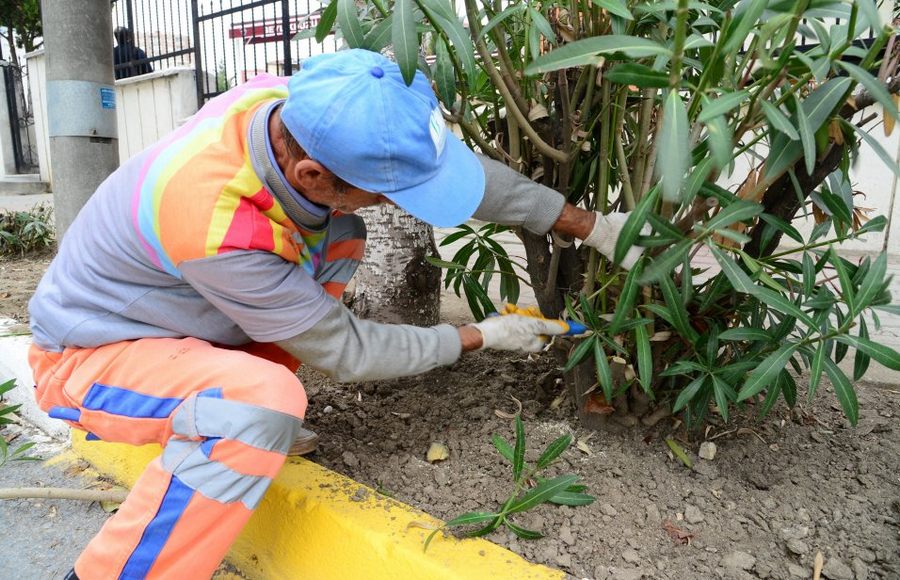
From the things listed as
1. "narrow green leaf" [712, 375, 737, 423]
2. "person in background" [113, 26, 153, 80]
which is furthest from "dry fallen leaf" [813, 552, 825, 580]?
"person in background" [113, 26, 153, 80]

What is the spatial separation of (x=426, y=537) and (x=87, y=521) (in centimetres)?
111

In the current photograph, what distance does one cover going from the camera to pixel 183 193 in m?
1.50

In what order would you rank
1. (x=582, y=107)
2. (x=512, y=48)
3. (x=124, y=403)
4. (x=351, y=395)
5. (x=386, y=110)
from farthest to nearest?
1. (x=351, y=395)
2. (x=512, y=48)
3. (x=582, y=107)
4. (x=124, y=403)
5. (x=386, y=110)

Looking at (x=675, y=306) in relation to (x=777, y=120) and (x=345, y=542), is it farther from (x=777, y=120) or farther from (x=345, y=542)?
(x=345, y=542)

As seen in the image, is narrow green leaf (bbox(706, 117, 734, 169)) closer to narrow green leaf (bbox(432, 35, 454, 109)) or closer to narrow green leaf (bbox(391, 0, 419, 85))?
narrow green leaf (bbox(391, 0, 419, 85))

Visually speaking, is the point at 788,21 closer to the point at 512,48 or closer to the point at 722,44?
the point at 722,44

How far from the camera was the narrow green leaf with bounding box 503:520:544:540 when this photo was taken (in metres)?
1.56

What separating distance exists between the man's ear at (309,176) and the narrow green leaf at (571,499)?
0.87 metres

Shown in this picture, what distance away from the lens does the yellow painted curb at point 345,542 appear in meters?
1.46

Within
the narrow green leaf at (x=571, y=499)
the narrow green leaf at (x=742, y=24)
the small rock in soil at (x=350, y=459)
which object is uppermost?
the narrow green leaf at (x=742, y=24)

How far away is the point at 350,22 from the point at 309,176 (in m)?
0.33

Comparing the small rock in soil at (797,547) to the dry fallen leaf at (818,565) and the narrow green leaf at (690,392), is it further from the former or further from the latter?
the narrow green leaf at (690,392)

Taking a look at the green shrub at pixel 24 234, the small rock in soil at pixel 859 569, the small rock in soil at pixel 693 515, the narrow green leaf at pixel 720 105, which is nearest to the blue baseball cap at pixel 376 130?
the narrow green leaf at pixel 720 105

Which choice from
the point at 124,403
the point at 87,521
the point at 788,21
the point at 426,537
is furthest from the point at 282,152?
the point at 87,521
